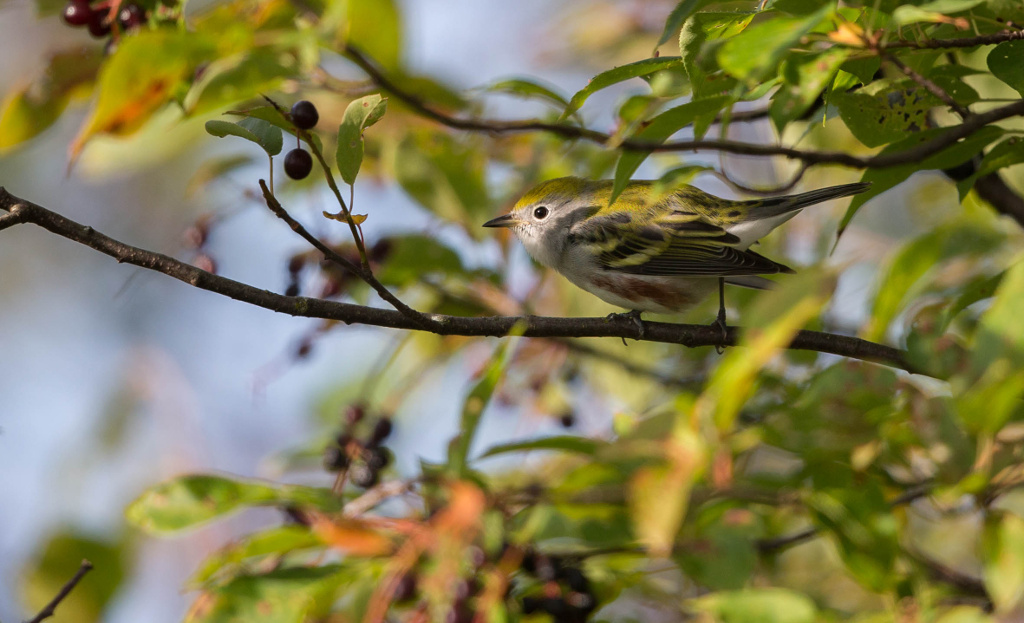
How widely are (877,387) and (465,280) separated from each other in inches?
72.1

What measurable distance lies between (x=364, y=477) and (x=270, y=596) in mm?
732

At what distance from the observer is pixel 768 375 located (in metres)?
2.66

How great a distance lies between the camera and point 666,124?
1.62 metres

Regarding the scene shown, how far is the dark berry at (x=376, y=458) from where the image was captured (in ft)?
9.39

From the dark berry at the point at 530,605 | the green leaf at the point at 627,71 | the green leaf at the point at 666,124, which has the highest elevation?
the green leaf at the point at 627,71

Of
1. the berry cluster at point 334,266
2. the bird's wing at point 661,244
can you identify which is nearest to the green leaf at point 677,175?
the bird's wing at point 661,244

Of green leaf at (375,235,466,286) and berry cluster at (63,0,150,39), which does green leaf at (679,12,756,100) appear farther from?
berry cluster at (63,0,150,39)

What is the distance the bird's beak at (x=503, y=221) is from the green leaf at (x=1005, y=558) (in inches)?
89.1

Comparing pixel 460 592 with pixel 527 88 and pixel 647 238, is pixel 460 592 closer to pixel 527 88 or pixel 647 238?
pixel 527 88

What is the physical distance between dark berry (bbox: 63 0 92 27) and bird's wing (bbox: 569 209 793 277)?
211 centimetres

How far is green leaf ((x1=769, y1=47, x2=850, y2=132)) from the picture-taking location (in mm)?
1475

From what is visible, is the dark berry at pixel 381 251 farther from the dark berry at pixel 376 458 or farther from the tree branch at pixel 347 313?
the tree branch at pixel 347 313

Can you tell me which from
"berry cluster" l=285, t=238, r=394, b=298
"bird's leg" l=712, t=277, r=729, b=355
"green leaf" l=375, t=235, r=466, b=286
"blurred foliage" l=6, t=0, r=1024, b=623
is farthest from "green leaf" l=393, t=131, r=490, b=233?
"bird's leg" l=712, t=277, r=729, b=355

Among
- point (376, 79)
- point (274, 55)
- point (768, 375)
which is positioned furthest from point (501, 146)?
point (768, 375)
